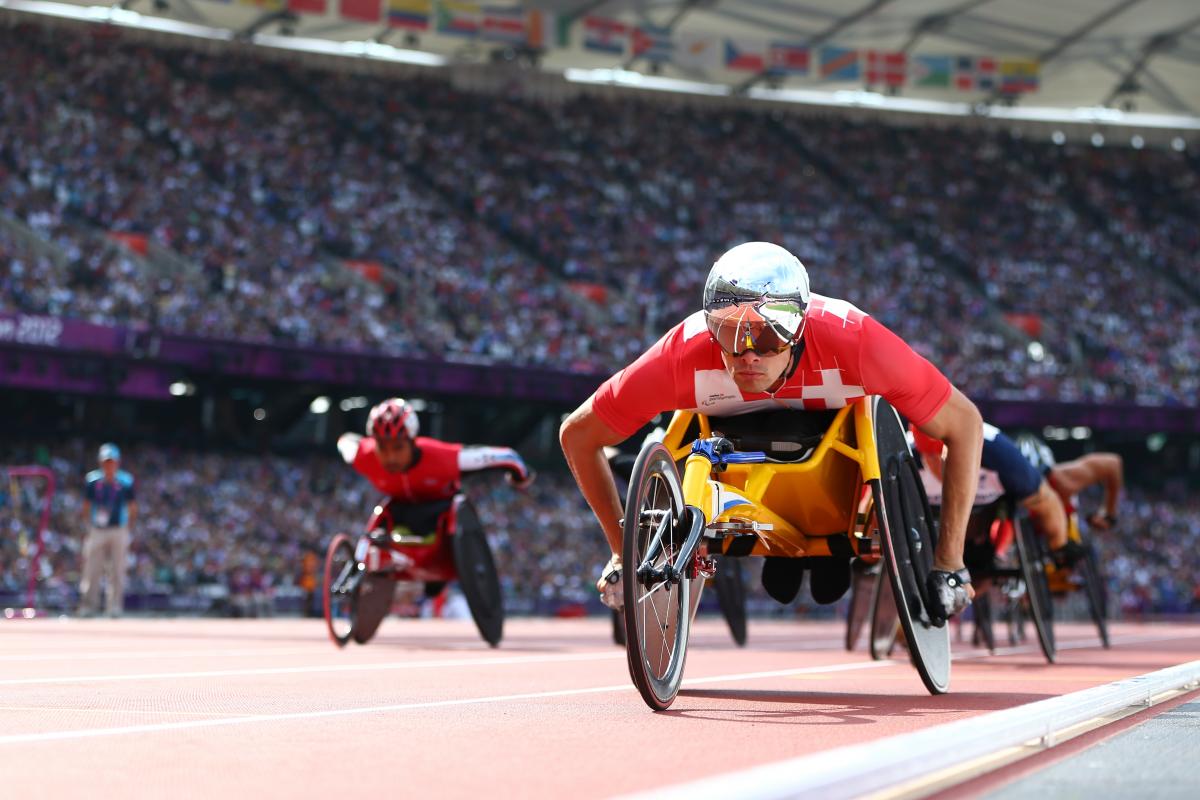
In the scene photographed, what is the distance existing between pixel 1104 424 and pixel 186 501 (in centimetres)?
2411

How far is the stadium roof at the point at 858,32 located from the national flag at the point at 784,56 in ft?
0.70

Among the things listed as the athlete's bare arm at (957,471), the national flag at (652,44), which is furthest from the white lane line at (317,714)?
the national flag at (652,44)

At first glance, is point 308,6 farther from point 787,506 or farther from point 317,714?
point 317,714

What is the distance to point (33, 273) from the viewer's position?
29.8 meters

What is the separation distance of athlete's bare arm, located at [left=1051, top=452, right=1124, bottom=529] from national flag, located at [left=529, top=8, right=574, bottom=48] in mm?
30481

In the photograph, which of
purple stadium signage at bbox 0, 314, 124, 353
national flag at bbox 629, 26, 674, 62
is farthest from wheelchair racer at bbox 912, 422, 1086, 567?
national flag at bbox 629, 26, 674, 62

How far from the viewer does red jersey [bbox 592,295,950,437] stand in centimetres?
587

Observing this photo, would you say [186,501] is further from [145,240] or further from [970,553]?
[970,553]

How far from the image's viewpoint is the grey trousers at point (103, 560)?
57.7 feet

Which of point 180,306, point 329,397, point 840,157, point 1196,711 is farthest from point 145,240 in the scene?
point 1196,711

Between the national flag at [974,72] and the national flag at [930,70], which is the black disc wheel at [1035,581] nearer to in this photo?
the national flag at [930,70]

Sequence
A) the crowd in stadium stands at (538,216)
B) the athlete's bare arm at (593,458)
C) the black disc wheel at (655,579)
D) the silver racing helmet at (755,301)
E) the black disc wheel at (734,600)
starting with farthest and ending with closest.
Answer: the crowd in stadium stands at (538,216)
the black disc wheel at (734,600)
the athlete's bare arm at (593,458)
the silver racing helmet at (755,301)
the black disc wheel at (655,579)

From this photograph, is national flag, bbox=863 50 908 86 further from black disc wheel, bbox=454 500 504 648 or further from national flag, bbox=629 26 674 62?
black disc wheel, bbox=454 500 504 648

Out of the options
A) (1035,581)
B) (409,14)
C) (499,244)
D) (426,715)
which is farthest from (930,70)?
(426,715)
